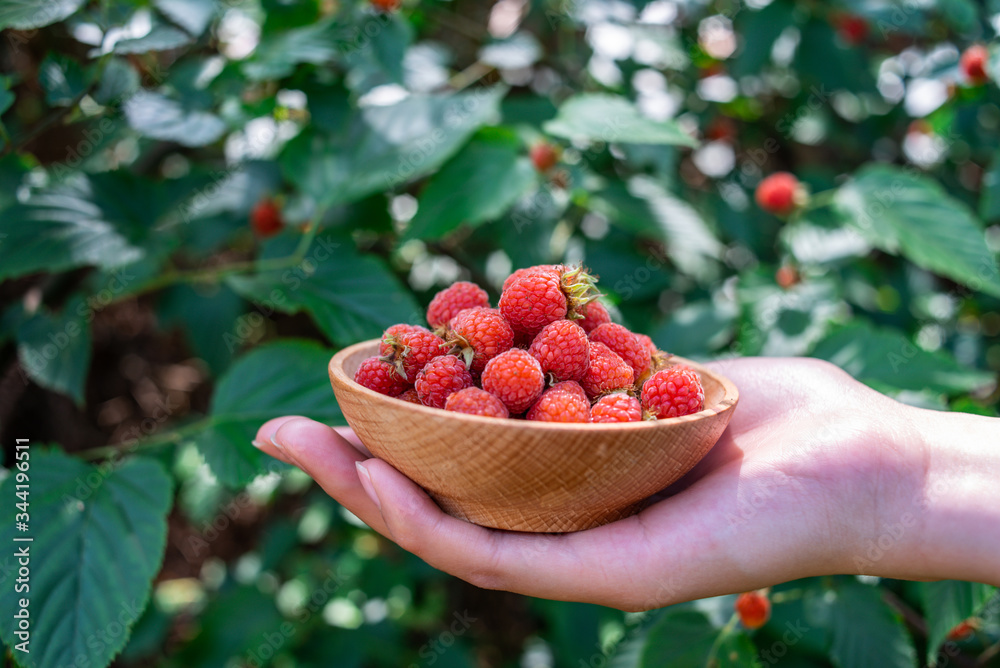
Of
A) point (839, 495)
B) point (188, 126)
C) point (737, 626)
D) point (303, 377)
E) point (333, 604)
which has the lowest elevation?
point (333, 604)

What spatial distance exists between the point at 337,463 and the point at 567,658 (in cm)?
85

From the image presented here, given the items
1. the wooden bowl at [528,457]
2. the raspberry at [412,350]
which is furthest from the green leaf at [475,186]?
the wooden bowl at [528,457]

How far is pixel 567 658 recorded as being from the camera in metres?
1.33

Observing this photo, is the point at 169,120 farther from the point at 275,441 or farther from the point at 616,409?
the point at 616,409

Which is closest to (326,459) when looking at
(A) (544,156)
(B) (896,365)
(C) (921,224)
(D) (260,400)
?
(D) (260,400)

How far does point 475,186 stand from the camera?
1.04 meters

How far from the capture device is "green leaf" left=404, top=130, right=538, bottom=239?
3.27ft

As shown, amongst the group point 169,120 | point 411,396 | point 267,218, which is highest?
point 169,120

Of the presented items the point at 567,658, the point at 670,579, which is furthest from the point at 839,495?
the point at 567,658

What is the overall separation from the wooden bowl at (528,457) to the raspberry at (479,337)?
0.43 feet

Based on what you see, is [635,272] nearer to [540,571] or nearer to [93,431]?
[540,571]

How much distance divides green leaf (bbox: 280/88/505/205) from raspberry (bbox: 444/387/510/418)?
1.52 feet

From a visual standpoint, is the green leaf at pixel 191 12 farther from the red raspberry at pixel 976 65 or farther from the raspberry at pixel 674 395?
the red raspberry at pixel 976 65

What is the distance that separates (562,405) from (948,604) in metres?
0.58
